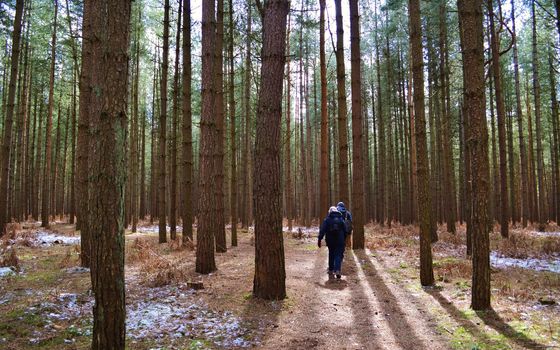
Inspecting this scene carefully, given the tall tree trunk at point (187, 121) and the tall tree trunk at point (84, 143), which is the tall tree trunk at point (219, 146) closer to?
the tall tree trunk at point (187, 121)

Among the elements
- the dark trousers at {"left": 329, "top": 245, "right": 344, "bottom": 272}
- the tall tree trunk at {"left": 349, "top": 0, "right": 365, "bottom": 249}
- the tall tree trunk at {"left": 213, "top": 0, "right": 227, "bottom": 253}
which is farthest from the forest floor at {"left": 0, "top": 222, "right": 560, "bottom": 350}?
the tall tree trunk at {"left": 349, "top": 0, "right": 365, "bottom": 249}

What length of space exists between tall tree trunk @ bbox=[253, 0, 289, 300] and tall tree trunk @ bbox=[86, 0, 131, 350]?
3.06 meters

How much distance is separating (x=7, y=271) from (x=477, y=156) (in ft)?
31.6

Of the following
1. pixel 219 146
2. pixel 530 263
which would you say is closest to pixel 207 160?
pixel 219 146

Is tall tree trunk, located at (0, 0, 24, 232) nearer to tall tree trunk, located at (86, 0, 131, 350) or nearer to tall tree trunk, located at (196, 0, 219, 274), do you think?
tall tree trunk, located at (196, 0, 219, 274)

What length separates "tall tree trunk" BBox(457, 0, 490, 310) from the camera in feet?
20.1

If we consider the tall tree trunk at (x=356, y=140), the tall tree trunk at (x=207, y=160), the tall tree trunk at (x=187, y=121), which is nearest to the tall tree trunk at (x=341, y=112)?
the tall tree trunk at (x=356, y=140)

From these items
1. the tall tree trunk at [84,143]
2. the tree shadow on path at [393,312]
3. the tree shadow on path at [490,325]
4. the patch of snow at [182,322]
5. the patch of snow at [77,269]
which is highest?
the tall tree trunk at [84,143]

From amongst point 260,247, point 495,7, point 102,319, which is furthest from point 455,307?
point 495,7

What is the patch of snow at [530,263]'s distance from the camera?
9.91 m

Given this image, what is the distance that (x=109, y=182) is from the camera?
351 centimetres

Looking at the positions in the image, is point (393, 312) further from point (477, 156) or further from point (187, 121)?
point (187, 121)

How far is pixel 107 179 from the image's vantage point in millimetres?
3508

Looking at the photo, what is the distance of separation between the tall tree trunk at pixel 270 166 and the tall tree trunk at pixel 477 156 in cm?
321
